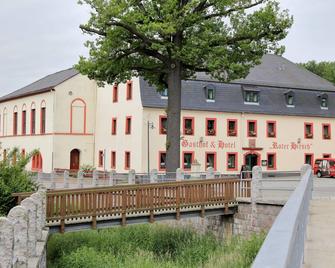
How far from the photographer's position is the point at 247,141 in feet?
157

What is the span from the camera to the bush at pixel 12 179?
15.8 meters

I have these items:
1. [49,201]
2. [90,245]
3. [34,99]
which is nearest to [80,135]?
[34,99]

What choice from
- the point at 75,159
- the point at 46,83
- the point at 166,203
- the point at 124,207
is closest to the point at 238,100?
the point at 75,159

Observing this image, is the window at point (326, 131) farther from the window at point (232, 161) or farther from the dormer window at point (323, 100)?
the window at point (232, 161)

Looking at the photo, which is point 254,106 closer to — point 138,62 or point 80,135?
point 80,135

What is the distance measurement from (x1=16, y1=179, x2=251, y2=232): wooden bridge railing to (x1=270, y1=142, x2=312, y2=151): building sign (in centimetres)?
2905

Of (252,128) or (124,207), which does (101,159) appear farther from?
(124,207)

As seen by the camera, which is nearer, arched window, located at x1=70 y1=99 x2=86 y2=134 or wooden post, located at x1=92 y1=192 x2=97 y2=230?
wooden post, located at x1=92 y1=192 x2=97 y2=230

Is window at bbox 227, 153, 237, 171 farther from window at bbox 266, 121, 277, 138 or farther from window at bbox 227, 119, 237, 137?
window at bbox 266, 121, 277, 138

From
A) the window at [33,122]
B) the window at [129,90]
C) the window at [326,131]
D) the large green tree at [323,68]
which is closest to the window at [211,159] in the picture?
the window at [129,90]

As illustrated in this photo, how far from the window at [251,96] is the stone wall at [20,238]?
3618 centimetres

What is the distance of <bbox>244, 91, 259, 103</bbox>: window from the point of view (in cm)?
4850

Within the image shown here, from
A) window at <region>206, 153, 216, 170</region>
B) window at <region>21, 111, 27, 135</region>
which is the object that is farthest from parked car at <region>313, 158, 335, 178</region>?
window at <region>21, 111, 27, 135</region>

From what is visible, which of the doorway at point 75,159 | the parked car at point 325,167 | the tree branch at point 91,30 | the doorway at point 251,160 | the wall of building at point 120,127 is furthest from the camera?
the doorway at point 75,159
